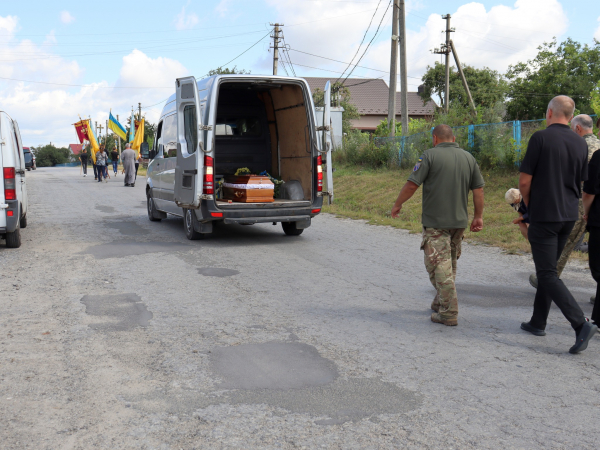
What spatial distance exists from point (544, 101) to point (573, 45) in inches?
166

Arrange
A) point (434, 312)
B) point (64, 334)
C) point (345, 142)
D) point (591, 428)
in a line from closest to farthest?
point (591, 428) < point (64, 334) < point (434, 312) < point (345, 142)

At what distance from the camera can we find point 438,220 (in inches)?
207

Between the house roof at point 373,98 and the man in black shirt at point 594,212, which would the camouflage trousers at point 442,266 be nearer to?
the man in black shirt at point 594,212

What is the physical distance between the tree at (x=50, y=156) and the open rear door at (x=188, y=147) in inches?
4847

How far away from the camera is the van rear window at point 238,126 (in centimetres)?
1169

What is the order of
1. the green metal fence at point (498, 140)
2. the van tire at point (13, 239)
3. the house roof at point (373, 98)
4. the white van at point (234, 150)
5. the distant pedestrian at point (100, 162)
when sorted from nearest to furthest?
1. the van tire at point (13, 239)
2. the white van at point (234, 150)
3. the green metal fence at point (498, 140)
4. the distant pedestrian at point (100, 162)
5. the house roof at point (373, 98)

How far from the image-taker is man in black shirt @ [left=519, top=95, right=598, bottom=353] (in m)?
4.64

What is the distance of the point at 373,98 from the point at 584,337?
56656 millimetres

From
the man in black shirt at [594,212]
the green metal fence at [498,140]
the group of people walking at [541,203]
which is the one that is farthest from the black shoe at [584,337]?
the green metal fence at [498,140]

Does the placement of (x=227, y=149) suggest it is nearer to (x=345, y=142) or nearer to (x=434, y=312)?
(x=434, y=312)

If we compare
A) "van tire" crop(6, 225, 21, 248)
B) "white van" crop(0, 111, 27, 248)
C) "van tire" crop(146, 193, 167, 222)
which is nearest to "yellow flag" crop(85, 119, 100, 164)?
"van tire" crop(146, 193, 167, 222)

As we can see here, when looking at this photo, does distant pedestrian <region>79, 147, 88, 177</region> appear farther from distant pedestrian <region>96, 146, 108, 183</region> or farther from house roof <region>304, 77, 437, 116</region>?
house roof <region>304, 77, 437, 116</region>

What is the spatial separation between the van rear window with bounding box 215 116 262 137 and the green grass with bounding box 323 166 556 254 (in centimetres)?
328

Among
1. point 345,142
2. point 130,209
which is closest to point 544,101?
point 345,142
